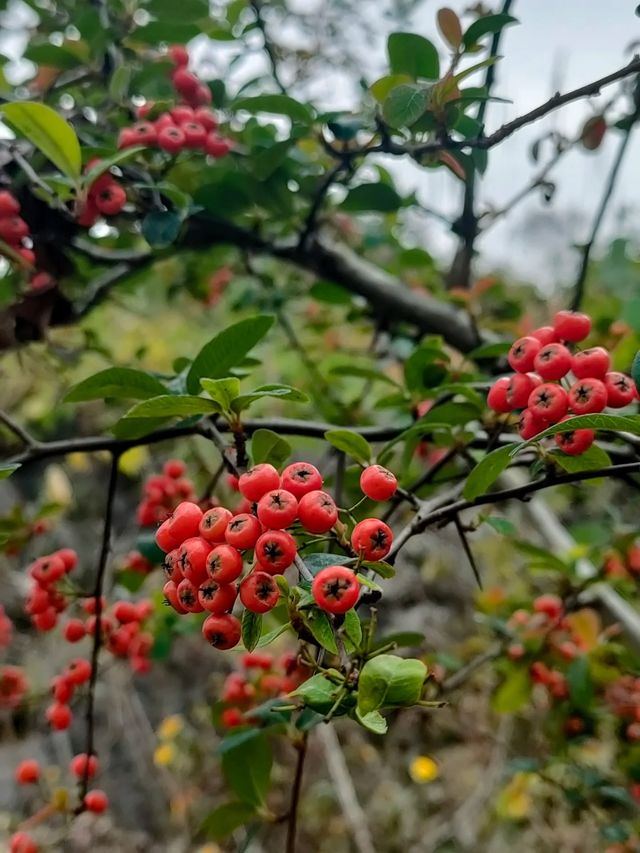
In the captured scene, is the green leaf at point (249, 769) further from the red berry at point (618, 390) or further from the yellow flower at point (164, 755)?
the yellow flower at point (164, 755)

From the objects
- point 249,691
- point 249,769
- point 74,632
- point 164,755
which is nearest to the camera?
point 249,769

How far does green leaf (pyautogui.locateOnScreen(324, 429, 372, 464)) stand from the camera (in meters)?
0.64

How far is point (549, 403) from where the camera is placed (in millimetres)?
620

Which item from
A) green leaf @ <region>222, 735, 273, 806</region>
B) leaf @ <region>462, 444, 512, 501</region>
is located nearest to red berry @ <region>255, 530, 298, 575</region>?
leaf @ <region>462, 444, 512, 501</region>

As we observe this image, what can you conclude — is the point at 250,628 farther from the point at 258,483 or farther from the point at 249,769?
the point at 249,769

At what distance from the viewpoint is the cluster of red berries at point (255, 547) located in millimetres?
484

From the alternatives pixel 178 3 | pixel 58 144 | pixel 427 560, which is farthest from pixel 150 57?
pixel 427 560

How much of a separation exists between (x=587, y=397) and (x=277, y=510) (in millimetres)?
310

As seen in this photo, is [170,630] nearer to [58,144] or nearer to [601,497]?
[58,144]

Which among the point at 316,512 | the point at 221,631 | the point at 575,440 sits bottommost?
the point at 221,631

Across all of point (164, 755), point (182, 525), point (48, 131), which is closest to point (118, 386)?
point (182, 525)

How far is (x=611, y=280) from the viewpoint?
2.37m

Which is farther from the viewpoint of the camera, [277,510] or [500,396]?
[500,396]

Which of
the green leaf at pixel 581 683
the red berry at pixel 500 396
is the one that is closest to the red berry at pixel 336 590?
the red berry at pixel 500 396
